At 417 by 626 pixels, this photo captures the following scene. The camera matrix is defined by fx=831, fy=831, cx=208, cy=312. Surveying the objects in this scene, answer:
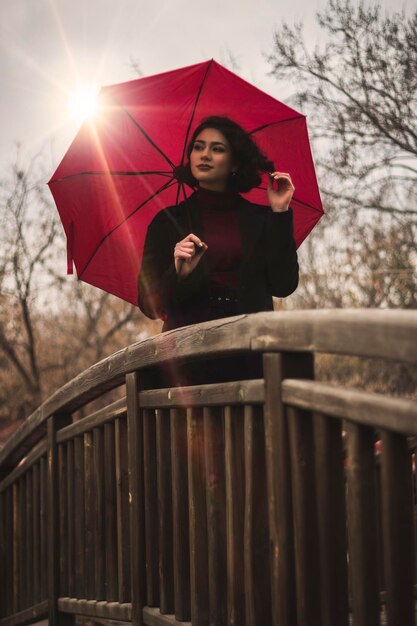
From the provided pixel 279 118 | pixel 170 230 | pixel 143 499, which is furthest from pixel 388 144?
pixel 143 499

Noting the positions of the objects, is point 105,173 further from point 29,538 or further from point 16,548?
point 16,548

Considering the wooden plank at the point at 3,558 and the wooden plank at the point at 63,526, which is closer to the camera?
the wooden plank at the point at 63,526

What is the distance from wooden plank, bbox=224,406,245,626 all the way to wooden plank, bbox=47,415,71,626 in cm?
188

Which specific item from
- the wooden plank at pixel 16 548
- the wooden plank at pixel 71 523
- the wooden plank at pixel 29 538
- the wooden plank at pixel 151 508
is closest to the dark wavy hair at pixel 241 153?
the wooden plank at pixel 151 508

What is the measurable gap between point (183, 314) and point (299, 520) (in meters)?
1.23

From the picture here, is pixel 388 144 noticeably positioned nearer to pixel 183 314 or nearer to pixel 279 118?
pixel 279 118

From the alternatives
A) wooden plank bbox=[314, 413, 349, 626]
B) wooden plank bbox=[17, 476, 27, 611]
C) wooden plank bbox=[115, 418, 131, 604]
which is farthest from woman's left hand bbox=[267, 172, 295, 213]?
wooden plank bbox=[17, 476, 27, 611]

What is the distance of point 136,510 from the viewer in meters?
3.02

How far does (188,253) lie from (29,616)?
2666 mm

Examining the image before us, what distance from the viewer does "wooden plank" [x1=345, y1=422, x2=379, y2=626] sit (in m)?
1.68

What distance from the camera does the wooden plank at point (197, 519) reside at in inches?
99.6

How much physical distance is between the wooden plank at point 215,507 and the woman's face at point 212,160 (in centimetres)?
109

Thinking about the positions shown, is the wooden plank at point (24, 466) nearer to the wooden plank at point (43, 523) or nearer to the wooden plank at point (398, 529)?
the wooden plank at point (43, 523)

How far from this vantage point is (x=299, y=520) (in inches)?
75.9
